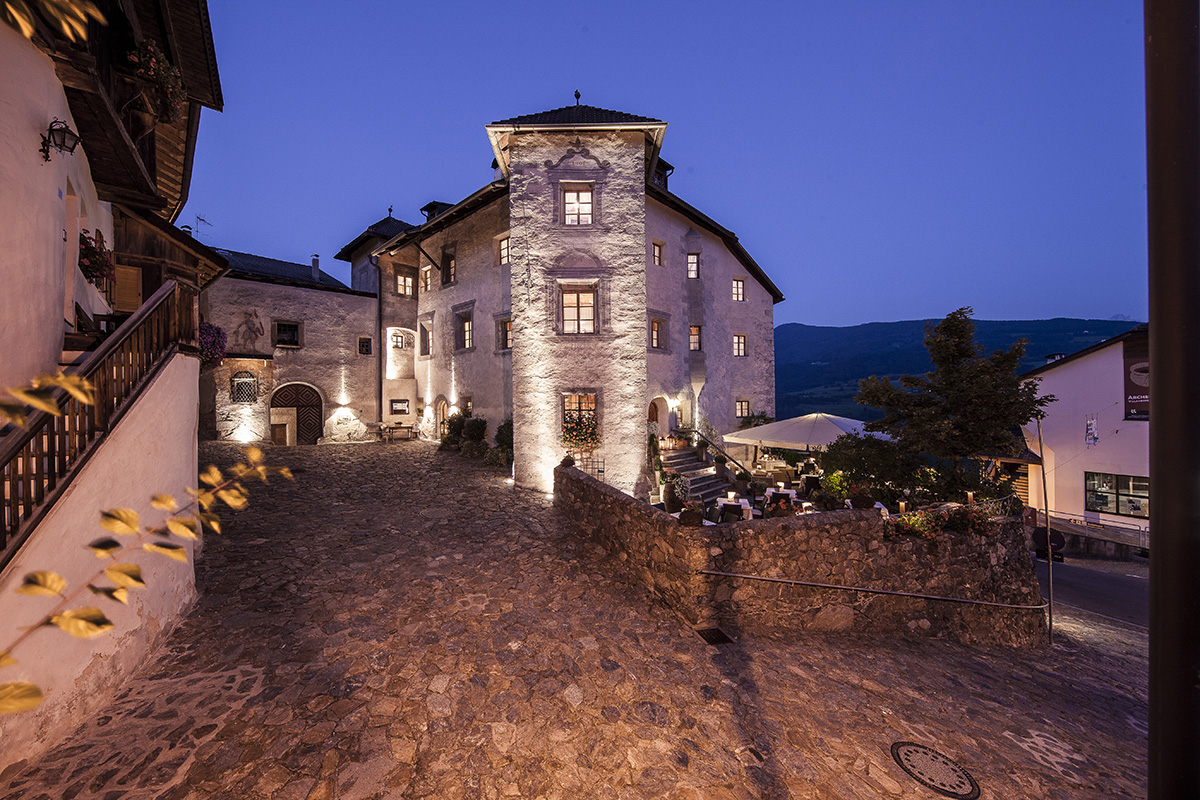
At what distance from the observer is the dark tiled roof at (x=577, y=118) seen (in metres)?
13.1

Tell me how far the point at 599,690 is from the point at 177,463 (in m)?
5.85

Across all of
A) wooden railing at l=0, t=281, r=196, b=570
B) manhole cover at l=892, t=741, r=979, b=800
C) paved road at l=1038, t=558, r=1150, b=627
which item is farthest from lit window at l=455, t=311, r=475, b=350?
paved road at l=1038, t=558, r=1150, b=627

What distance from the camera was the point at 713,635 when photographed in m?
6.73

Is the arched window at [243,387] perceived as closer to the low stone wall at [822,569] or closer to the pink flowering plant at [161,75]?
the pink flowering plant at [161,75]

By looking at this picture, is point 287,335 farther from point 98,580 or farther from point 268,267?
point 98,580

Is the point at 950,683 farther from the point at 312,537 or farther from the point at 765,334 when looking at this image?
the point at 765,334

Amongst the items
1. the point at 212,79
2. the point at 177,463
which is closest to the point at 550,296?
the point at 212,79

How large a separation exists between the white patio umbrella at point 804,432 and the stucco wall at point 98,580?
1263cm

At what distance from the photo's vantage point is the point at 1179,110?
2049 mm

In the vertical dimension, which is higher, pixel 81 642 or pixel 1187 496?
pixel 1187 496

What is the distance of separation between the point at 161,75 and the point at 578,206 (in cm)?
919

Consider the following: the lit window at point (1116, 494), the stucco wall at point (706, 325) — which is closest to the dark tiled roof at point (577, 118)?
the stucco wall at point (706, 325)

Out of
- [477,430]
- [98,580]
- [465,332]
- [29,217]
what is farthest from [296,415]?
[98,580]

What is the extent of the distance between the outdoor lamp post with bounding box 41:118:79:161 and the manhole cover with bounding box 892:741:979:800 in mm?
11040
